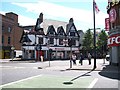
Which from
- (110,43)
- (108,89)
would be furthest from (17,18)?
(108,89)

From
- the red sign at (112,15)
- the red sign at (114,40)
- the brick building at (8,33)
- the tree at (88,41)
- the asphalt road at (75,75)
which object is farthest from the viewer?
the tree at (88,41)

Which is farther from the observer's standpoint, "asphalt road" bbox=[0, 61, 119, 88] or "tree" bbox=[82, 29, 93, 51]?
"tree" bbox=[82, 29, 93, 51]

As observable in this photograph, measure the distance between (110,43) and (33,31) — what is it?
33.3 meters

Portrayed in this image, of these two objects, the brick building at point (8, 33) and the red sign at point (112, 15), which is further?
the brick building at point (8, 33)

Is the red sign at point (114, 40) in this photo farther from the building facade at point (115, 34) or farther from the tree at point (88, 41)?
the tree at point (88, 41)

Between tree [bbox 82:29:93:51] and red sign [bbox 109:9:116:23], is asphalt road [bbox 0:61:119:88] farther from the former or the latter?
tree [bbox 82:29:93:51]

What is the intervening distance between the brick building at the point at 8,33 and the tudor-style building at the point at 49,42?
4.61 metres

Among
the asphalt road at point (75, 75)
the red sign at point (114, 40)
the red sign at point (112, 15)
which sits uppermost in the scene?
the red sign at point (112, 15)

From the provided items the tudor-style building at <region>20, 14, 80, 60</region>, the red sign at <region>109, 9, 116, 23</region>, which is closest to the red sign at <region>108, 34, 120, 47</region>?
the red sign at <region>109, 9, 116, 23</region>

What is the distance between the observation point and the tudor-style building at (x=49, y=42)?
193ft

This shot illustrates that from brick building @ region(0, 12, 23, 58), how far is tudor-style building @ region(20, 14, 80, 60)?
15.1 feet

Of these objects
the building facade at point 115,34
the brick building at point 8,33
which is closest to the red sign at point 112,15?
the building facade at point 115,34

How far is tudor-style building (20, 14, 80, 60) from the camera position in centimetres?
5878

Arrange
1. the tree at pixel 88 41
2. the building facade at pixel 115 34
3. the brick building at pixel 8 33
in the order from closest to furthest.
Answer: the building facade at pixel 115 34, the brick building at pixel 8 33, the tree at pixel 88 41
